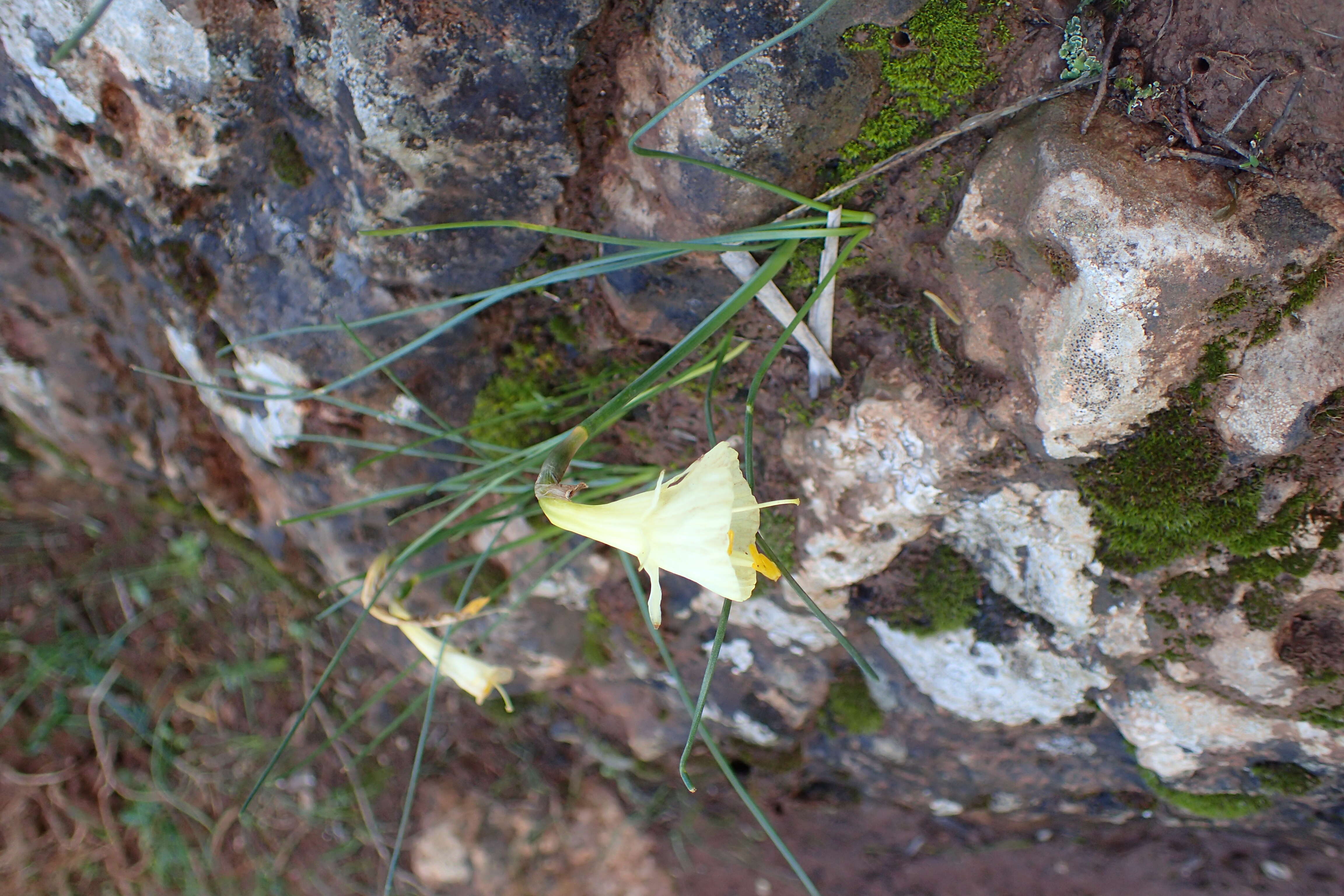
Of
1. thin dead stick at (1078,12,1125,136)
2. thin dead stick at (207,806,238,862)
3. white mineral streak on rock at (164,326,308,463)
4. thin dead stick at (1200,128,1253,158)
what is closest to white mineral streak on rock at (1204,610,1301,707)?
thin dead stick at (1200,128,1253,158)

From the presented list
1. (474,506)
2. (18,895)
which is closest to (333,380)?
(474,506)

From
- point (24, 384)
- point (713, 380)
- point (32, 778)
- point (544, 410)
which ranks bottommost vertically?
point (32, 778)

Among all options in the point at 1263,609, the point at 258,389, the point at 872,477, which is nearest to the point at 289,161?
the point at 258,389

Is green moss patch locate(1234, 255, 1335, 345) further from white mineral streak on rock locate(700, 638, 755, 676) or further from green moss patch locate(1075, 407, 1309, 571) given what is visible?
white mineral streak on rock locate(700, 638, 755, 676)

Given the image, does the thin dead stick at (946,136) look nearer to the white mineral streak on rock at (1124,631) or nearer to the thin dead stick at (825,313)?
the thin dead stick at (825,313)

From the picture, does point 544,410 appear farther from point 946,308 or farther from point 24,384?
point 24,384

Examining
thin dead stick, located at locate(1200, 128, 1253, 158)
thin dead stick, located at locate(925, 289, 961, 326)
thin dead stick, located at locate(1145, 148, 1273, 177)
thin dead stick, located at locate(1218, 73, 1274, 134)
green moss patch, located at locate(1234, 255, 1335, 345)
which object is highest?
thin dead stick, located at locate(1218, 73, 1274, 134)
